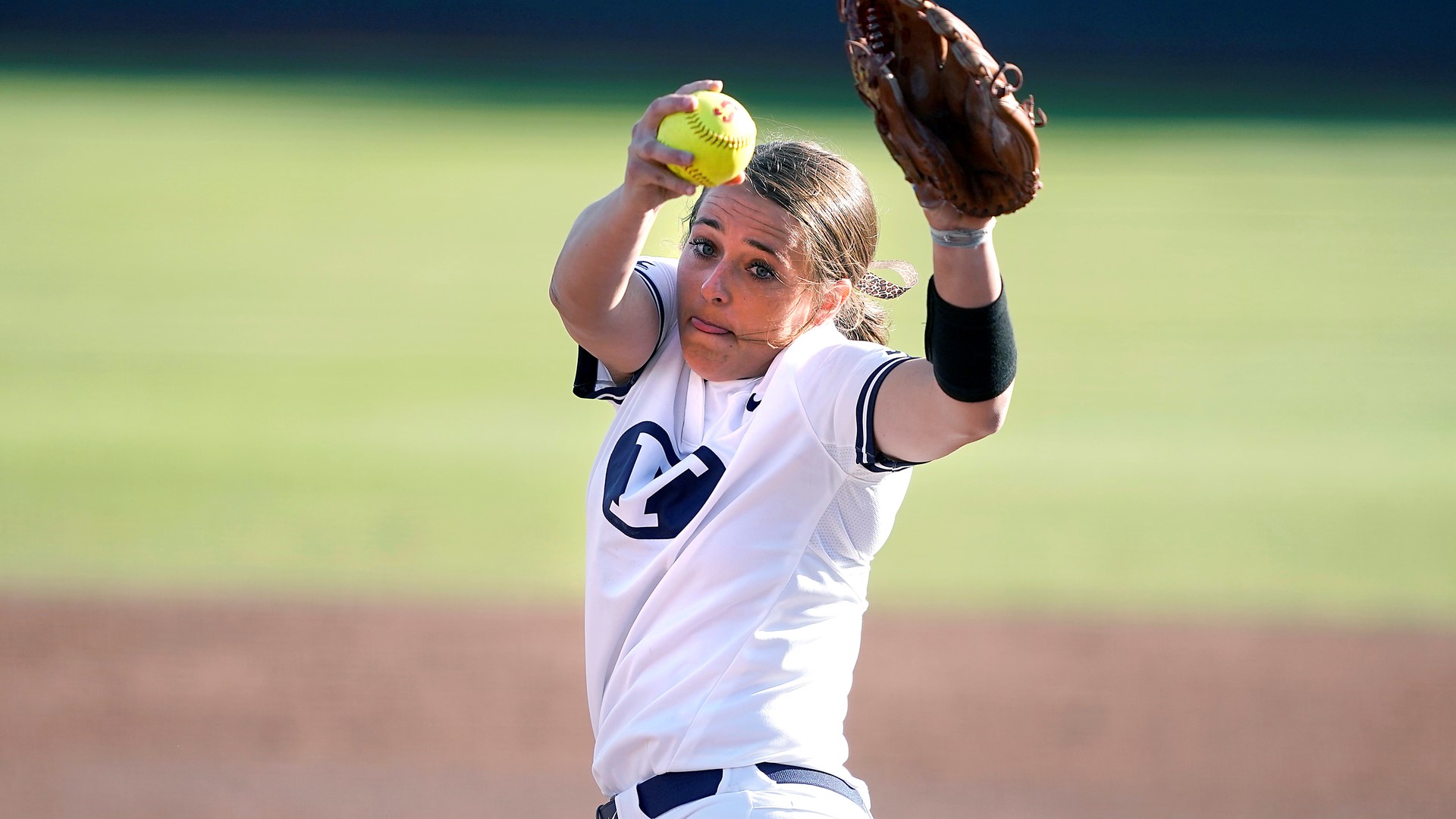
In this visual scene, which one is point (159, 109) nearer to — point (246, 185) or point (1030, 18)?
point (246, 185)

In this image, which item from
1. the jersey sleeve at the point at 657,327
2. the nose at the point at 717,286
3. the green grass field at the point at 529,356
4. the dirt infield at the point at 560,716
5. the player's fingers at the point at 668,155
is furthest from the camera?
the green grass field at the point at 529,356

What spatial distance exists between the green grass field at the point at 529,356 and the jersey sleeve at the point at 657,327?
2.41 feet

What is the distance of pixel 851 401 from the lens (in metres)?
1.67

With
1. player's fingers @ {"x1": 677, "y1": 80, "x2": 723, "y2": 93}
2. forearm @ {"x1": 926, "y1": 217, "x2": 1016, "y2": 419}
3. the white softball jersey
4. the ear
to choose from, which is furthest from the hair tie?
forearm @ {"x1": 926, "y1": 217, "x2": 1016, "y2": 419}

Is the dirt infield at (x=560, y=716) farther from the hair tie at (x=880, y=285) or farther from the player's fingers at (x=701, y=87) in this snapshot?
the player's fingers at (x=701, y=87)

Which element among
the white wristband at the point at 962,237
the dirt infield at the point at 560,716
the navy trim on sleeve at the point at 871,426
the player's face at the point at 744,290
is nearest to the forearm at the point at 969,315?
the white wristband at the point at 962,237

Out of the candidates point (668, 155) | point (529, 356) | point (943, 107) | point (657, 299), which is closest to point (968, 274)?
point (943, 107)

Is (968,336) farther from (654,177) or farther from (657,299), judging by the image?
(657,299)

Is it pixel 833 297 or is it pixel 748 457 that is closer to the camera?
pixel 748 457

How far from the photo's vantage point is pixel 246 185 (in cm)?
1008

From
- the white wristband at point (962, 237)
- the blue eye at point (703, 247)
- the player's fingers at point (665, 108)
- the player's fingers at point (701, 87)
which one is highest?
the player's fingers at point (701, 87)

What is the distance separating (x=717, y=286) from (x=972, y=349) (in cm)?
49

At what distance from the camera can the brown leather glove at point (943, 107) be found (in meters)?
1.50

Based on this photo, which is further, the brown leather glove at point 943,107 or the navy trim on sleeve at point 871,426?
the navy trim on sleeve at point 871,426
